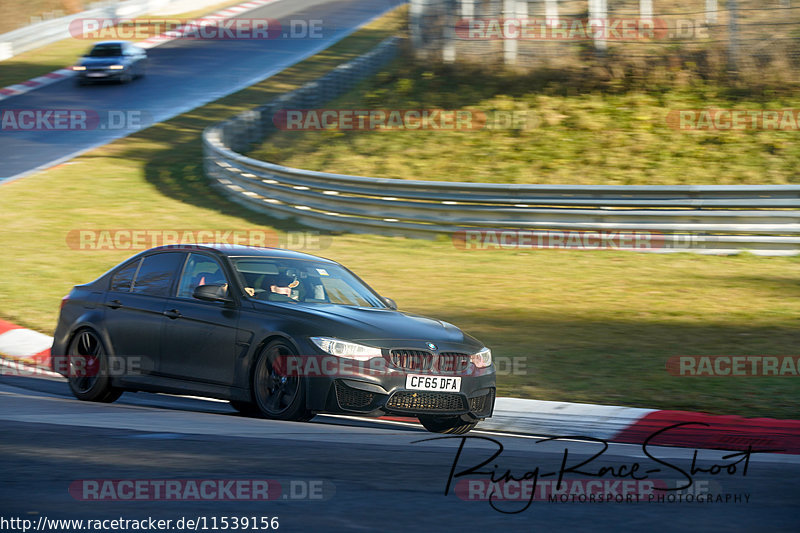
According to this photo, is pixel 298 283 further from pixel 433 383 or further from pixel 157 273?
pixel 433 383

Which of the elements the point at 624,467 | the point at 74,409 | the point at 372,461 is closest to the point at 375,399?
the point at 372,461

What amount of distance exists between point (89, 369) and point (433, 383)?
3.27 meters

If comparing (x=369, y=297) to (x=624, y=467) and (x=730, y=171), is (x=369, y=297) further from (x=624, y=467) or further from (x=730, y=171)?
(x=730, y=171)

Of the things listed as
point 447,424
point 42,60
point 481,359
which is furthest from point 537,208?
point 42,60

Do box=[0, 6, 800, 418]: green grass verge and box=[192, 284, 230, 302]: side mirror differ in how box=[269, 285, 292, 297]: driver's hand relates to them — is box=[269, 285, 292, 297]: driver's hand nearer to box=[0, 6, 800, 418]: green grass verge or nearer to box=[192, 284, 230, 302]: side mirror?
box=[192, 284, 230, 302]: side mirror

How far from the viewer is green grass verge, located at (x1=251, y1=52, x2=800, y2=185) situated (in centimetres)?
1806

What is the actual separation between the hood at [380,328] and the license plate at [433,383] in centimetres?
23

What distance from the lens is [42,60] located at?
38969mm

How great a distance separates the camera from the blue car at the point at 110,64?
3397 cm

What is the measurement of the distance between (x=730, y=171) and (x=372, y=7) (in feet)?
127

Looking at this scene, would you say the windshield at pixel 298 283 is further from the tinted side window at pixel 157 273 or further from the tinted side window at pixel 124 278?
the tinted side window at pixel 124 278

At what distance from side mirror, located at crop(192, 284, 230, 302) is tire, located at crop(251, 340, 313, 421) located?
67 centimetres

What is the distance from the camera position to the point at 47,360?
1134cm

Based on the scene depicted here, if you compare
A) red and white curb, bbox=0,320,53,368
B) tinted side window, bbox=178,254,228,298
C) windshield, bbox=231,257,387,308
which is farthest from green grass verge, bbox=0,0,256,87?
windshield, bbox=231,257,387,308
